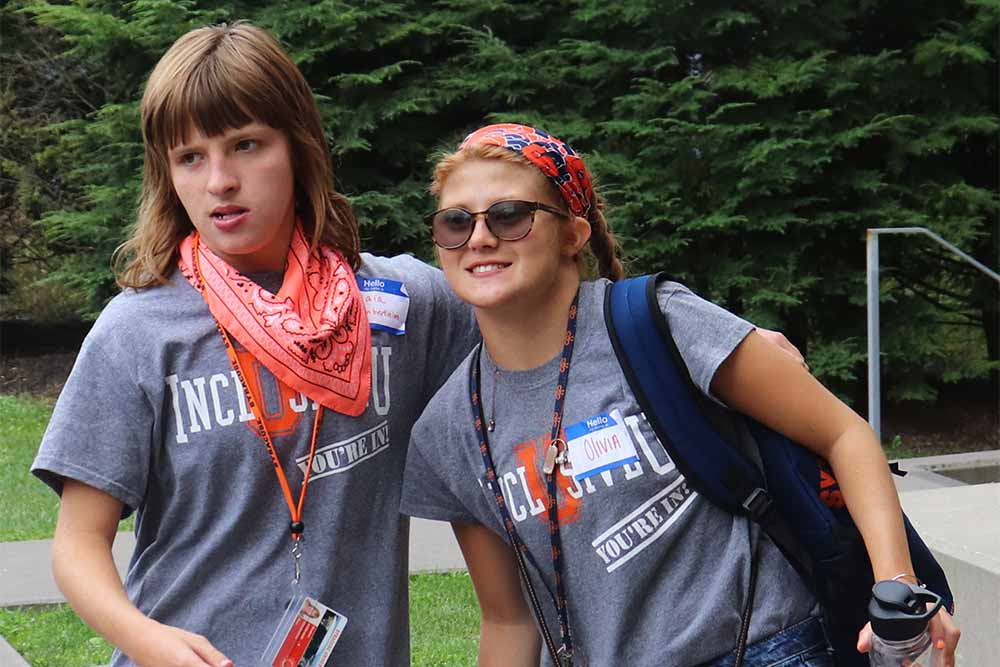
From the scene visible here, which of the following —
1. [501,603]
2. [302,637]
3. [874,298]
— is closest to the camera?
[302,637]

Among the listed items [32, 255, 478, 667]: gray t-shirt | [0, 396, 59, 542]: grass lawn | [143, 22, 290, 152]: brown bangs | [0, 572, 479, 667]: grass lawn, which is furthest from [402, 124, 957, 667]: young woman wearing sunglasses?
[0, 396, 59, 542]: grass lawn

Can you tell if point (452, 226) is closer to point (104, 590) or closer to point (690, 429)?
point (690, 429)

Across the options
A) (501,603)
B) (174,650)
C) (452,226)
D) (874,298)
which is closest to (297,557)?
(174,650)

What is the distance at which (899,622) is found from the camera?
194cm

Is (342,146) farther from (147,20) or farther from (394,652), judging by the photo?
(394,652)

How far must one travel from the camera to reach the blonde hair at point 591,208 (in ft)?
7.45

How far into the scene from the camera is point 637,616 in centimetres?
214

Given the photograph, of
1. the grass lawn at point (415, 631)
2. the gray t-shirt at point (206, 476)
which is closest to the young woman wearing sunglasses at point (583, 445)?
the gray t-shirt at point (206, 476)

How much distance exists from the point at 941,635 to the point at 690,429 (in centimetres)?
53

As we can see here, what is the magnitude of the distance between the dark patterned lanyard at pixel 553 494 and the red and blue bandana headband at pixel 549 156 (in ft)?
0.60

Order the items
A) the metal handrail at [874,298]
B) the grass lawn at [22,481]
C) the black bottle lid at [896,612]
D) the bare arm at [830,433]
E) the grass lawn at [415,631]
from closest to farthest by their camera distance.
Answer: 1. the black bottle lid at [896,612]
2. the bare arm at [830,433]
3. the grass lawn at [415,631]
4. the metal handrail at [874,298]
5. the grass lawn at [22,481]

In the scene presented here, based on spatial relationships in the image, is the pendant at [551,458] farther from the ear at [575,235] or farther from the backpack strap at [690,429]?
the ear at [575,235]

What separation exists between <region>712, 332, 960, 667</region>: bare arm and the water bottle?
0.23 ft

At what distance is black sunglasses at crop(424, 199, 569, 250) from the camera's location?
2.23m
